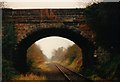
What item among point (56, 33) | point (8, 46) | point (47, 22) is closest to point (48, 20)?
point (47, 22)

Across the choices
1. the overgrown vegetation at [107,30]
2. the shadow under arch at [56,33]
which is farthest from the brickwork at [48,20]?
the overgrown vegetation at [107,30]

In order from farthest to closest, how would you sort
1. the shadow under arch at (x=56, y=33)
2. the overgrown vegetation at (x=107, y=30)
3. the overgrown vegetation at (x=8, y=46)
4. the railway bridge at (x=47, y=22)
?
1. the shadow under arch at (x=56, y=33)
2. the railway bridge at (x=47, y=22)
3. the overgrown vegetation at (x=8, y=46)
4. the overgrown vegetation at (x=107, y=30)

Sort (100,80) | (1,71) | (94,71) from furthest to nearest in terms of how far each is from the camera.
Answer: (94,71) → (1,71) → (100,80)

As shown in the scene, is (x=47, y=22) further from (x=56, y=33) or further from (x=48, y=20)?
(x=56, y=33)

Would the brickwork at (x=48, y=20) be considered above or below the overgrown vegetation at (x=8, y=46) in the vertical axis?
above

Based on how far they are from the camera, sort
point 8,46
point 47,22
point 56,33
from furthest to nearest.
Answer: point 56,33, point 47,22, point 8,46

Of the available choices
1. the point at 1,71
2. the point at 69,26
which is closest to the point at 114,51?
the point at 69,26

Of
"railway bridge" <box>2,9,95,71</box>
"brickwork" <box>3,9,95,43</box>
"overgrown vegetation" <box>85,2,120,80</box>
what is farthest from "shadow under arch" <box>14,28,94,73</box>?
"overgrown vegetation" <box>85,2,120,80</box>

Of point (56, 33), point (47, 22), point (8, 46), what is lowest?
point (8, 46)

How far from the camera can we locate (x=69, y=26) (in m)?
23.7

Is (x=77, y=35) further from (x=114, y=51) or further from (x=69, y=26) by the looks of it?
(x=114, y=51)

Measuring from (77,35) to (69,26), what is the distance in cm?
117

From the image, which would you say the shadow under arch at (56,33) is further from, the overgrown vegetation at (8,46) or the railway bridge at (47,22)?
the overgrown vegetation at (8,46)

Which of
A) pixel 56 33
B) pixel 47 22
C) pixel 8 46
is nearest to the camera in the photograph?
pixel 8 46
